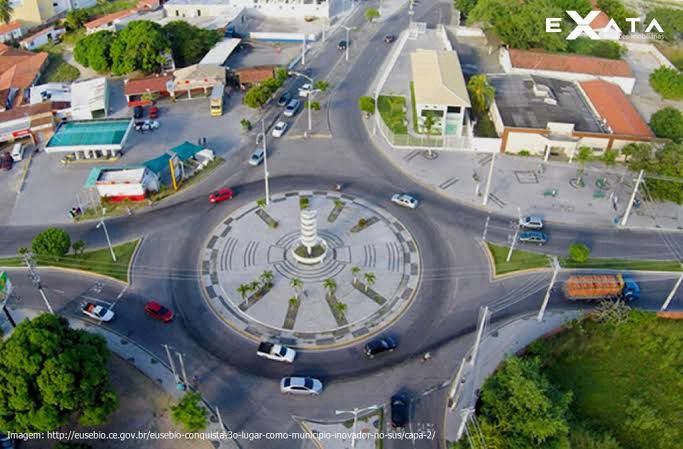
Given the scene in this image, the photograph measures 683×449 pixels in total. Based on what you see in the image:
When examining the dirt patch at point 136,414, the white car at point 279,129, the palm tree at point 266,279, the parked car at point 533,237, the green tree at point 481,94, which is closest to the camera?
the dirt patch at point 136,414

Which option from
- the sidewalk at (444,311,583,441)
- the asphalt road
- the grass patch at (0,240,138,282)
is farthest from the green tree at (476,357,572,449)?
the grass patch at (0,240,138,282)

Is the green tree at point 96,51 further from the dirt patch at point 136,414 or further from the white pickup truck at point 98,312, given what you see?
the dirt patch at point 136,414

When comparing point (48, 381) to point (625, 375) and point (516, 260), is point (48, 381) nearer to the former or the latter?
point (516, 260)

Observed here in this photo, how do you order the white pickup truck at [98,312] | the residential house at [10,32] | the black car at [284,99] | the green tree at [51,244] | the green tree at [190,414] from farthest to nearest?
1. the residential house at [10,32]
2. the black car at [284,99]
3. the green tree at [51,244]
4. the white pickup truck at [98,312]
5. the green tree at [190,414]

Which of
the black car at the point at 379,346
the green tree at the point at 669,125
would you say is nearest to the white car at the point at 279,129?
the black car at the point at 379,346

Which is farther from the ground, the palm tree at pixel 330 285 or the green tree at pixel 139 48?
the green tree at pixel 139 48

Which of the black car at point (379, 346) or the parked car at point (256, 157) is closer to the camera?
the black car at point (379, 346)
